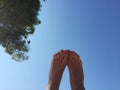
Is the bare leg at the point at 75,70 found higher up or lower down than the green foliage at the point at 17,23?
lower down

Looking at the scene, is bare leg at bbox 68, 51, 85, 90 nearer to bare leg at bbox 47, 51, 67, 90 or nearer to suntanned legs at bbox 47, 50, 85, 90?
suntanned legs at bbox 47, 50, 85, 90

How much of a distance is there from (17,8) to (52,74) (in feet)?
12.3

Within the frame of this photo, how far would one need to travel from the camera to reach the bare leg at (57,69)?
4450mm

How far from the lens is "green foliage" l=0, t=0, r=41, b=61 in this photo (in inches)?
314

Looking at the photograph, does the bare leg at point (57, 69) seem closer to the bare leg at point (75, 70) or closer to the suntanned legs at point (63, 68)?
the suntanned legs at point (63, 68)

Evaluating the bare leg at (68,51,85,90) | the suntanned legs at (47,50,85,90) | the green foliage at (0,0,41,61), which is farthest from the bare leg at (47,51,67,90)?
the green foliage at (0,0,41,61)

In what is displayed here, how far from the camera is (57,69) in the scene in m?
4.61

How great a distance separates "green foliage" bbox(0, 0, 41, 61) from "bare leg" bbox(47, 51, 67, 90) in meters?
3.54

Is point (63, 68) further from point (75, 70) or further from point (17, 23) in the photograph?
point (17, 23)

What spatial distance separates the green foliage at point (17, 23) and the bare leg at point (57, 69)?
11.6 ft

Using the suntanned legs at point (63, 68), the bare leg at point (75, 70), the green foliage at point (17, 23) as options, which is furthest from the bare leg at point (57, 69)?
the green foliage at point (17, 23)

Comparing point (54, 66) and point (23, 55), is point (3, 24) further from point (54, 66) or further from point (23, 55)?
point (54, 66)

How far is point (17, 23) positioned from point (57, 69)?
380 cm

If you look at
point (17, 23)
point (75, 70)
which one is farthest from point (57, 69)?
point (17, 23)
